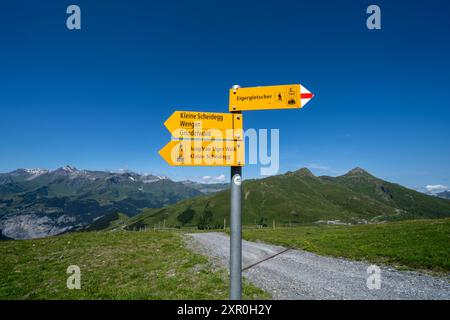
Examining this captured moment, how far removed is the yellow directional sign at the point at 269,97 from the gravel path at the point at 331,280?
7774mm

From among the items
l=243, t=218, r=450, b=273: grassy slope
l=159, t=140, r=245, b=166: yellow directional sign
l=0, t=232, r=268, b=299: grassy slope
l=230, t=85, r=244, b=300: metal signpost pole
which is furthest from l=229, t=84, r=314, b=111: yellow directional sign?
l=243, t=218, r=450, b=273: grassy slope

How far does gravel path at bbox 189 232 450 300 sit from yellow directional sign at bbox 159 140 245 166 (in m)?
7.13

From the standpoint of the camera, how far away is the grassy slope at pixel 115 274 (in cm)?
1126

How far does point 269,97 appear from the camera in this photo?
5832mm

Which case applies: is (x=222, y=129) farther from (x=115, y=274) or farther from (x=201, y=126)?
(x=115, y=274)

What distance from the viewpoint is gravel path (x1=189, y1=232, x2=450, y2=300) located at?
10.8 meters

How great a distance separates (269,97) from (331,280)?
10.6m

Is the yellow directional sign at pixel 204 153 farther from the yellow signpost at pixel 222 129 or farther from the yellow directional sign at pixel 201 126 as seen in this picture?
the yellow directional sign at pixel 201 126

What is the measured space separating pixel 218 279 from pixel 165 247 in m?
11.2

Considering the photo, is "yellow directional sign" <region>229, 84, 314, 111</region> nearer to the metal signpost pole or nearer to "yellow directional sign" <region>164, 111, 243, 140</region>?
"yellow directional sign" <region>164, 111, 243, 140</region>
